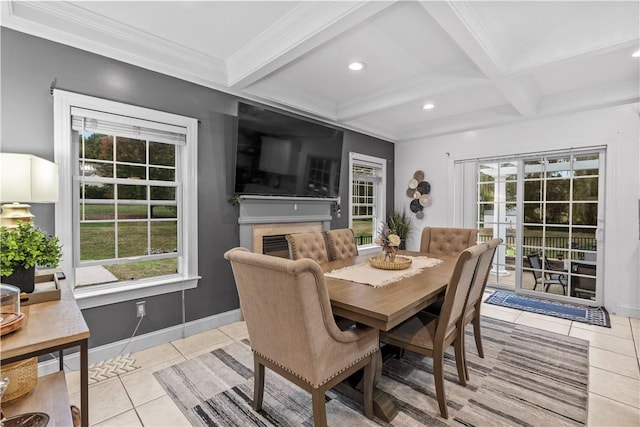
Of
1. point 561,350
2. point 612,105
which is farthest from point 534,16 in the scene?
point 561,350

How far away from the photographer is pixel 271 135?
3.51 m

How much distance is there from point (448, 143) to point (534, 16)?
2.86m

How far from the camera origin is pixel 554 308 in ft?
12.9

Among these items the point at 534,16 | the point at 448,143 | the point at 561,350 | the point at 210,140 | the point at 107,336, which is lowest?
the point at 561,350

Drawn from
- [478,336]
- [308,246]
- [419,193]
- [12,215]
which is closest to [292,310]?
[308,246]

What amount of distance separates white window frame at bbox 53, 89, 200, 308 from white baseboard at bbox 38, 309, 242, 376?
0.37 meters

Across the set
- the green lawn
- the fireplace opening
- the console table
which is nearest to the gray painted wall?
the green lawn

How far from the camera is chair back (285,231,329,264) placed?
2.93 m

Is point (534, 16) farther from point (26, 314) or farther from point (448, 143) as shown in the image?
point (26, 314)

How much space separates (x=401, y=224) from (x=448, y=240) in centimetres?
187

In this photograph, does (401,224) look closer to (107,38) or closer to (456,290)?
(456,290)

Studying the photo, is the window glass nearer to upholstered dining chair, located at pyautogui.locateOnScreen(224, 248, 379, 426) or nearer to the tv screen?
the tv screen

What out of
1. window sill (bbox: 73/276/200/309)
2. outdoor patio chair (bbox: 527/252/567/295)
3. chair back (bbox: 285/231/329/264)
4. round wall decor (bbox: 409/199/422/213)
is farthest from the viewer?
round wall decor (bbox: 409/199/422/213)

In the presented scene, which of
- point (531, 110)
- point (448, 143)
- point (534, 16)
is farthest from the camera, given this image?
point (448, 143)
